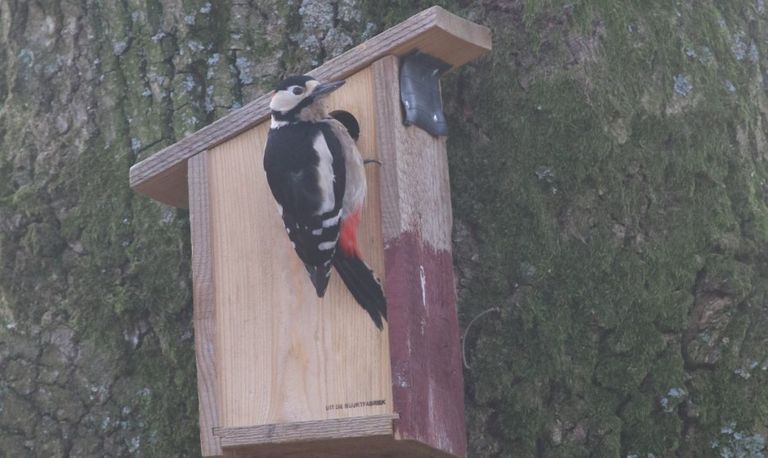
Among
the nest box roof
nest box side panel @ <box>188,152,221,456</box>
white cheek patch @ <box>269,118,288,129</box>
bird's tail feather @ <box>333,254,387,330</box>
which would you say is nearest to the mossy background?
the nest box roof

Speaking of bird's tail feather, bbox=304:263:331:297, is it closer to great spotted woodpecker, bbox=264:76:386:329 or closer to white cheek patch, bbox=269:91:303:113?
great spotted woodpecker, bbox=264:76:386:329

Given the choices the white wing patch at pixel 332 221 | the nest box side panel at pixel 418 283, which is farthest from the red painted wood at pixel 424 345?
the white wing patch at pixel 332 221

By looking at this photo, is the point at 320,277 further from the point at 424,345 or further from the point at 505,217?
the point at 505,217

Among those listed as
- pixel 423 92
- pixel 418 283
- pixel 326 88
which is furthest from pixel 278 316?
pixel 423 92

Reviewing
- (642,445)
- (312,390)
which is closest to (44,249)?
(312,390)

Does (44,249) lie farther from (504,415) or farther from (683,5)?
(683,5)

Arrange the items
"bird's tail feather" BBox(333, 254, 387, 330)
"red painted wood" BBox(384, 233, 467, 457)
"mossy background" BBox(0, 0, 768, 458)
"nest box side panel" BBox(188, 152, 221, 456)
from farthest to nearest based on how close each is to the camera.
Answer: "mossy background" BBox(0, 0, 768, 458) → "nest box side panel" BBox(188, 152, 221, 456) → "bird's tail feather" BBox(333, 254, 387, 330) → "red painted wood" BBox(384, 233, 467, 457)

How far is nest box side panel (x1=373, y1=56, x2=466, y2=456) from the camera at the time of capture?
11.6ft

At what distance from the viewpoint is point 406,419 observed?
3.46m

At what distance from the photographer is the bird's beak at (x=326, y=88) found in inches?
150

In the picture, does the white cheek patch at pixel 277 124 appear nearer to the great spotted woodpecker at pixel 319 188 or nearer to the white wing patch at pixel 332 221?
the great spotted woodpecker at pixel 319 188

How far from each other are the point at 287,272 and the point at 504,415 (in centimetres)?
83

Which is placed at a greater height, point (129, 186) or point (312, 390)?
point (129, 186)

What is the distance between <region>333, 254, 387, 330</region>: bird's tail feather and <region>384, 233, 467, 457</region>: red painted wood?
1.3 inches
